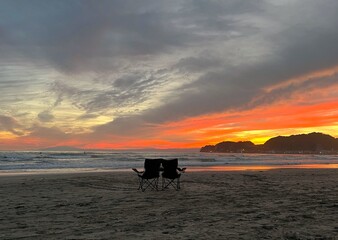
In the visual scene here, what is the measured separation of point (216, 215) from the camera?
21.2 ft

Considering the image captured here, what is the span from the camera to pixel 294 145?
506 feet

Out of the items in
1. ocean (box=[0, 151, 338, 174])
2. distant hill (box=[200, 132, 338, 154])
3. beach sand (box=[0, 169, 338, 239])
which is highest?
distant hill (box=[200, 132, 338, 154])

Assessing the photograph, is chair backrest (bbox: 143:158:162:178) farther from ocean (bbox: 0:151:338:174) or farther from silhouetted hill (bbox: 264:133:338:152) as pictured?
silhouetted hill (bbox: 264:133:338:152)

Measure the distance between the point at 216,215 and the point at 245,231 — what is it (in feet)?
4.40

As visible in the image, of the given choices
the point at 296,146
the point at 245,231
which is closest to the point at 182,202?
the point at 245,231

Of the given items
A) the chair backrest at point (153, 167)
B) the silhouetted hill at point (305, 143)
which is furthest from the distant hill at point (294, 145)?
the chair backrest at point (153, 167)

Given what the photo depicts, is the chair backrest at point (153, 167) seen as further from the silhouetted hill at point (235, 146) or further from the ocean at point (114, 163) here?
the silhouetted hill at point (235, 146)

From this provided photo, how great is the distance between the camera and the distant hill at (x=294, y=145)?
146500 millimetres

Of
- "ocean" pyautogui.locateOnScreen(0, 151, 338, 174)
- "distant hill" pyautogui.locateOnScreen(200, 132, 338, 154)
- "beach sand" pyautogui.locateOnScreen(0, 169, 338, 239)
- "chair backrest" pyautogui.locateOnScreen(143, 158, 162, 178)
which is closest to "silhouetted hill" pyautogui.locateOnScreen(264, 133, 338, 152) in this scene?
"distant hill" pyautogui.locateOnScreen(200, 132, 338, 154)

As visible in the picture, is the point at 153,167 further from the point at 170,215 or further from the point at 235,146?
the point at 235,146

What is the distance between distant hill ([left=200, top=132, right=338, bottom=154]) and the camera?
146500 mm

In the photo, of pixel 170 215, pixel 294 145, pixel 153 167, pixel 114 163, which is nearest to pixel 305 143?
pixel 294 145

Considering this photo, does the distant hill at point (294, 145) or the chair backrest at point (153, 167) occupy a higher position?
the distant hill at point (294, 145)

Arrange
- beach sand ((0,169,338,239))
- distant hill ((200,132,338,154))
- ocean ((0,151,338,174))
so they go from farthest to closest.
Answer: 1. distant hill ((200,132,338,154))
2. ocean ((0,151,338,174))
3. beach sand ((0,169,338,239))
